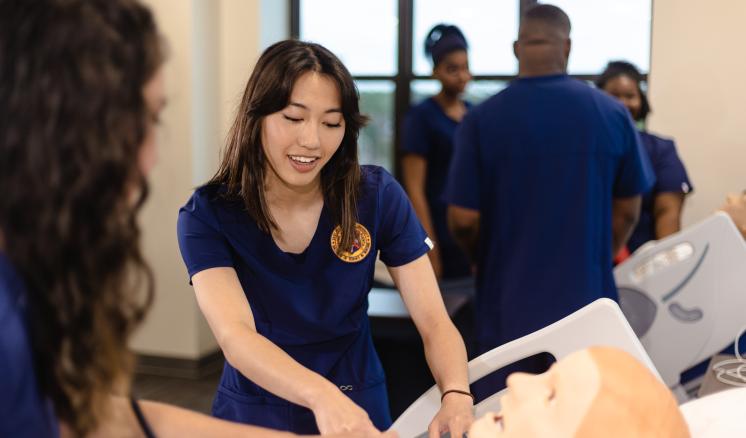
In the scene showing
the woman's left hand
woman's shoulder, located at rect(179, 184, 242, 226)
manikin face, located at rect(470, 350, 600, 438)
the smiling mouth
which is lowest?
the woman's left hand

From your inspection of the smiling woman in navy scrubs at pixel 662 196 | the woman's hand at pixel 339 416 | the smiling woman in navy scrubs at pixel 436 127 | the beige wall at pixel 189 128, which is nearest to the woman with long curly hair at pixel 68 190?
the woman's hand at pixel 339 416

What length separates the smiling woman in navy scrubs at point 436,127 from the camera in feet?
11.2

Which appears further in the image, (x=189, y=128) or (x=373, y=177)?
(x=189, y=128)

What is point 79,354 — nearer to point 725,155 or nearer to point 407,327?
point 407,327

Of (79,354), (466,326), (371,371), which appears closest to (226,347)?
(371,371)

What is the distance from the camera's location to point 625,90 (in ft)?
9.95

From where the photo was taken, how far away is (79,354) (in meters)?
0.75

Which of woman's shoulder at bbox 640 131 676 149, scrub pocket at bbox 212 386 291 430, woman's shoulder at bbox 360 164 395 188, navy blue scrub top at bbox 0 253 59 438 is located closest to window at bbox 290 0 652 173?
woman's shoulder at bbox 640 131 676 149

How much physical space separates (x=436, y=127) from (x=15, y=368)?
2851 millimetres

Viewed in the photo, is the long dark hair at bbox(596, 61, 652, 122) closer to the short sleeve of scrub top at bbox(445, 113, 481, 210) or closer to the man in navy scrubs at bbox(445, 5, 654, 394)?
the man in navy scrubs at bbox(445, 5, 654, 394)

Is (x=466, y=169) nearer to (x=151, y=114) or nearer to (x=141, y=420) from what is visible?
(x=141, y=420)

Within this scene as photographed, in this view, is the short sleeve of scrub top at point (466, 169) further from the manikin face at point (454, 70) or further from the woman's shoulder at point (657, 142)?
the manikin face at point (454, 70)

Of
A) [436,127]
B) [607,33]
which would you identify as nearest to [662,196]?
[436,127]

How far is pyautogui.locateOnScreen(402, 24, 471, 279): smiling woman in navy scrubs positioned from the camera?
11.2ft
